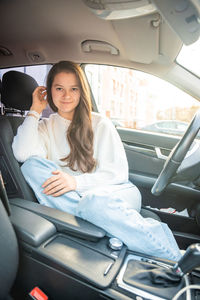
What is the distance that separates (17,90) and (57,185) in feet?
2.03

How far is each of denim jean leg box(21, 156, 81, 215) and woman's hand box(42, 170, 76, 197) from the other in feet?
0.07

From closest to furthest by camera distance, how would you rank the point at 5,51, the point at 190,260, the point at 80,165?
the point at 190,260
the point at 80,165
the point at 5,51

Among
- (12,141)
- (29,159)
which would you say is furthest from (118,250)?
(12,141)

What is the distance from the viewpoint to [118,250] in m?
1.00

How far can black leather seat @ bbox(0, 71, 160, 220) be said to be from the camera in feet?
4.17

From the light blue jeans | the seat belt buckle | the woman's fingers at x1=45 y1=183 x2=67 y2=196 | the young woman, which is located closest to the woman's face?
the young woman

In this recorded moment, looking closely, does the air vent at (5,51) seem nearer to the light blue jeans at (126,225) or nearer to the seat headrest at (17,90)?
the seat headrest at (17,90)

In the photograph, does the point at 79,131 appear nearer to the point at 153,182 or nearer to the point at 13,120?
the point at 13,120

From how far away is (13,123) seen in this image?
57.9 inches

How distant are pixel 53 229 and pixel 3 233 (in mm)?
269

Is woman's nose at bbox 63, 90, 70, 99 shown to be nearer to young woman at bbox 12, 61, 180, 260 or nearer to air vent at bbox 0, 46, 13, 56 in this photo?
young woman at bbox 12, 61, 180, 260

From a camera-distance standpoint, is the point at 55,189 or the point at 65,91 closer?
the point at 55,189

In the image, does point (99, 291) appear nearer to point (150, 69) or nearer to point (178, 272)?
point (178, 272)

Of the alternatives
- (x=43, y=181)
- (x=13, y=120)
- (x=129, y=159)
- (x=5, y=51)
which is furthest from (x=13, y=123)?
(x=129, y=159)
